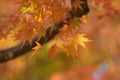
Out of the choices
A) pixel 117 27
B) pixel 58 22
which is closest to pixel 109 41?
pixel 117 27

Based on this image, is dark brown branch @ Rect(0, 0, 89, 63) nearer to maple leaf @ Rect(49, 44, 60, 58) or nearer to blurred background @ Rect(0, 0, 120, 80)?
maple leaf @ Rect(49, 44, 60, 58)

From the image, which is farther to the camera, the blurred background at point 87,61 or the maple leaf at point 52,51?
the blurred background at point 87,61

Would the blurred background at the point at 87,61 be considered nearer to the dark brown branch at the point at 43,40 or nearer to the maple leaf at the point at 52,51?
the dark brown branch at the point at 43,40

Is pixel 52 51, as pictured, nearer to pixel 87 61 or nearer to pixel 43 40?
pixel 43 40

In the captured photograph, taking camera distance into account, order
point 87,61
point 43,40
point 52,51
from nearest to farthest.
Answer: point 52,51
point 43,40
point 87,61

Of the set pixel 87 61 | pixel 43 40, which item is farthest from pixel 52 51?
pixel 87 61

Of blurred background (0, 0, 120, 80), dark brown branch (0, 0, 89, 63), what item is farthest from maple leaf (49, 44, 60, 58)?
blurred background (0, 0, 120, 80)

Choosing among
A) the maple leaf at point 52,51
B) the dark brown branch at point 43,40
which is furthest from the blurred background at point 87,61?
the maple leaf at point 52,51

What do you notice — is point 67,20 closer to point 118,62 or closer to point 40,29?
point 40,29

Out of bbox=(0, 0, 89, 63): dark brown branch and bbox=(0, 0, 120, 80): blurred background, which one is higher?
bbox=(0, 0, 89, 63): dark brown branch
